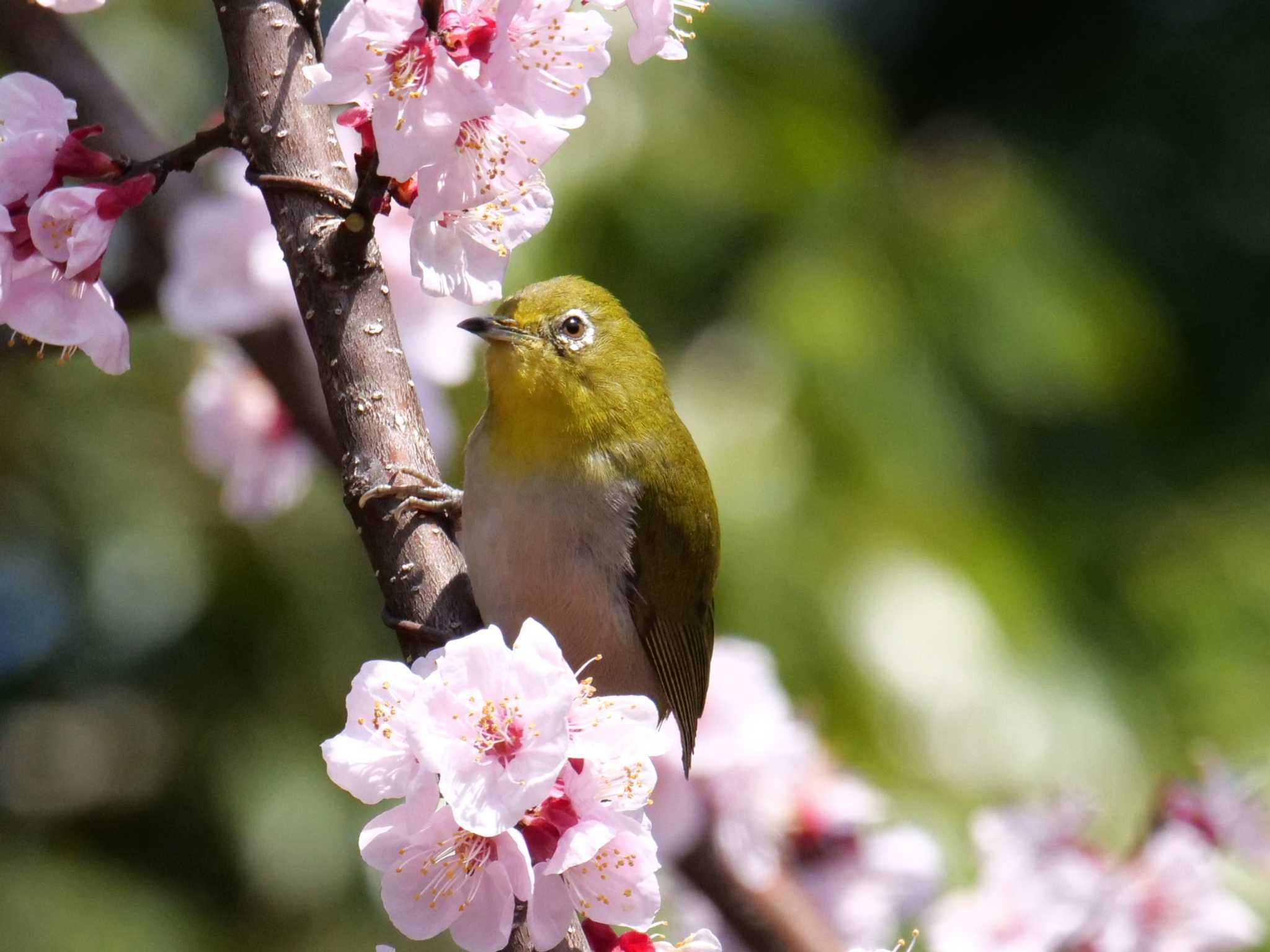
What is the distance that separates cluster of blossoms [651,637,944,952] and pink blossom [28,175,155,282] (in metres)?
1.69

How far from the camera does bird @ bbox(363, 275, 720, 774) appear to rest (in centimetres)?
271

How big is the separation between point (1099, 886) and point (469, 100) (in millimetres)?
2283

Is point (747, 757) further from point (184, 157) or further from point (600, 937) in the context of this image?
point (184, 157)

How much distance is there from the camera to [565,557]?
Answer: 275 centimetres

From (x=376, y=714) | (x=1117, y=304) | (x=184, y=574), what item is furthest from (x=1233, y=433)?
(x=376, y=714)

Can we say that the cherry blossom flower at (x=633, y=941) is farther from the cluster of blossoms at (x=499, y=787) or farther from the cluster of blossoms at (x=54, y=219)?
the cluster of blossoms at (x=54, y=219)

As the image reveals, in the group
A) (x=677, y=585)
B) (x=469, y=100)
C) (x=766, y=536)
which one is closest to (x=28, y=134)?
(x=469, y=100)

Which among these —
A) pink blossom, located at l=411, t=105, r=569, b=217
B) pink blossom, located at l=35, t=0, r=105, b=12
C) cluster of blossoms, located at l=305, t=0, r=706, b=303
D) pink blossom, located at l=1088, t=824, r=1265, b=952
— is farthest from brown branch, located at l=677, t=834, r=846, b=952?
pink blossom, located at l=35, t=0, r=105, b=12

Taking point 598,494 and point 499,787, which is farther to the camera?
point 598,494

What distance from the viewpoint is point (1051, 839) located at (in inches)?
124

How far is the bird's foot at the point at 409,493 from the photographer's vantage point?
176cm

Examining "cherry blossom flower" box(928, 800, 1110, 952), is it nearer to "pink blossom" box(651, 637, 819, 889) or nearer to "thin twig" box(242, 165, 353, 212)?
"pink blossom" box(651, 637, 819, 889)

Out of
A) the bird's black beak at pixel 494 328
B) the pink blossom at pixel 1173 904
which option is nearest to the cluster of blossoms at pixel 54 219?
the bird's black beak at pixel 494 328

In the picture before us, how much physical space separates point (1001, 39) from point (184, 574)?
7.30 metres
